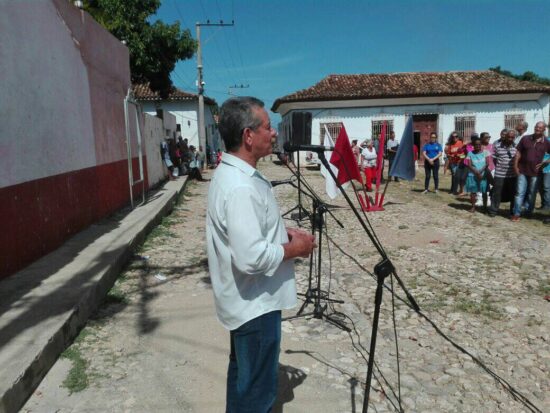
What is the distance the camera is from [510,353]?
3516 millimetres

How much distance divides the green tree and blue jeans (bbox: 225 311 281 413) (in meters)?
16.3

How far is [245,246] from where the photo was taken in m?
1.76

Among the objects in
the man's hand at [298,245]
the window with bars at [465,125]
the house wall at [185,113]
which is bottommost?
the man's hand at [298,245]

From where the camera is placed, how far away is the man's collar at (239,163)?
6.19ft

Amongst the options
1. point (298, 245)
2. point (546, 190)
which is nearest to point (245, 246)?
point (298, 245)

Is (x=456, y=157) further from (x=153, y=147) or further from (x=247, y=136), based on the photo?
(x=247, y=136)

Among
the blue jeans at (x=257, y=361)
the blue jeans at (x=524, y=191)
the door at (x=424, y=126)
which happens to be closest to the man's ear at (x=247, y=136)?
the blue jeans at (x=257, y=361)

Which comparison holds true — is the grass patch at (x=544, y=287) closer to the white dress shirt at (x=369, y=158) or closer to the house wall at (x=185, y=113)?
the white dress shirt at (x=369, y=158)

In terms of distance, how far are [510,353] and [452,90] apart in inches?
910

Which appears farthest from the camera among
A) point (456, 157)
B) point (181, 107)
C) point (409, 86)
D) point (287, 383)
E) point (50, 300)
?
point (181, 107)

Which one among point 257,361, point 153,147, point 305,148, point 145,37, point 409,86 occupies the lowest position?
point 257,361

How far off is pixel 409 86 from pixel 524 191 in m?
18.2

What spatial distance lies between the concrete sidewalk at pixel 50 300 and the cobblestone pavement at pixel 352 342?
0.15 metres

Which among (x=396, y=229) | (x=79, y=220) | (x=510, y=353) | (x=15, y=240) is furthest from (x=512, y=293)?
(x=79, y=220)
